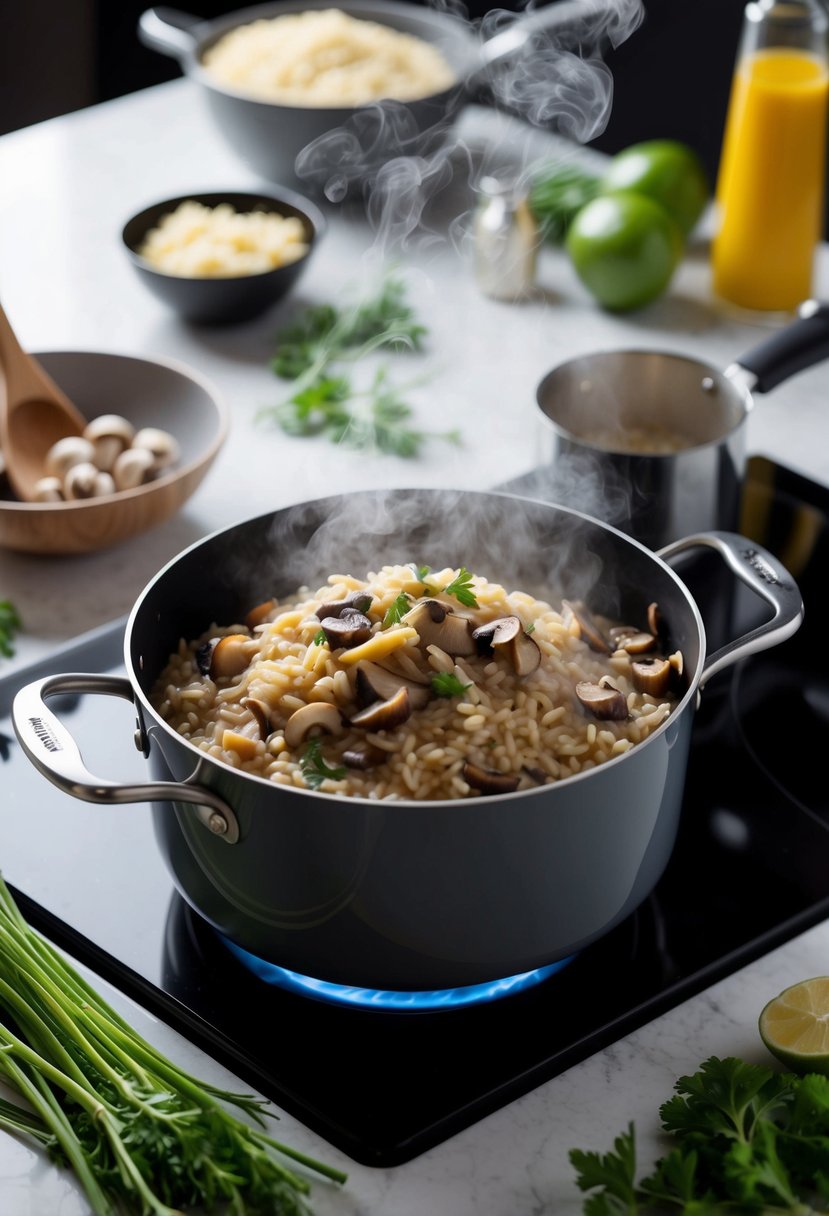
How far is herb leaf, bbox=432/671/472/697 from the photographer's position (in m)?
1.16

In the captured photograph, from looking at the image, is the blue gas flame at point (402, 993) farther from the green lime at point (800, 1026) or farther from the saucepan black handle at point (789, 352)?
the saucepan black handle at point (789, 352)

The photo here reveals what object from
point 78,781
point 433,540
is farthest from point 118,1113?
point 433,540

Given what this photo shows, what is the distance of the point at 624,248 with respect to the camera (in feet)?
7.34

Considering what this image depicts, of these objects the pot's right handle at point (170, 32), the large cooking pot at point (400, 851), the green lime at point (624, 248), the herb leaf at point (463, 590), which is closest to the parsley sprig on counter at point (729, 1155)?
the large cooking pot at point (400, 851)

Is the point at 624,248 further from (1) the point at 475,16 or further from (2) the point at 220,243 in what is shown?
(1) the point at 475,16

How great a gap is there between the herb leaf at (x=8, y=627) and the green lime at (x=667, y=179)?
131cm

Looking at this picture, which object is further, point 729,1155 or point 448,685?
point 448,685

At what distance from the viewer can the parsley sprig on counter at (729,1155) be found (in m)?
0.94

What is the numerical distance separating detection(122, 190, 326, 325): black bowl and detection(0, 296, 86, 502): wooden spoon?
1.32ft

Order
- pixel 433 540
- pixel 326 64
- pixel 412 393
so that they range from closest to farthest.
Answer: pixel 433 540
pixel 412 393
pixel 326 64

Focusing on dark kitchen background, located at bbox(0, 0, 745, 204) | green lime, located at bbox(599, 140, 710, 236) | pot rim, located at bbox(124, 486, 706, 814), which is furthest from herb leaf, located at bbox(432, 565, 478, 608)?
dark kitchen background, located at bbox(0, 0, 745, 204)

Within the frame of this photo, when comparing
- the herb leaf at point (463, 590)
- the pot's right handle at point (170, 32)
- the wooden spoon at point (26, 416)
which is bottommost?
the wooden spoon at point (26, 416)

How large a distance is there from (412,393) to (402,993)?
1.22 metres

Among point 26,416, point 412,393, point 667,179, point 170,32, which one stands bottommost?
point 412,393
